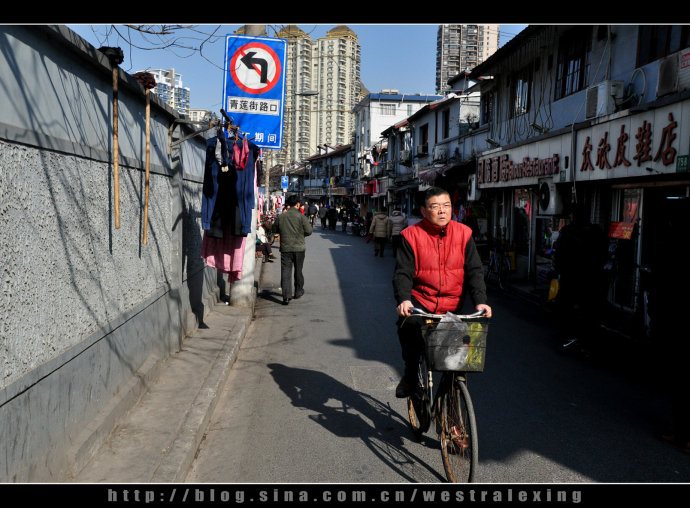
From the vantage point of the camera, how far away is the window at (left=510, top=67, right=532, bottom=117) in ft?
51.9

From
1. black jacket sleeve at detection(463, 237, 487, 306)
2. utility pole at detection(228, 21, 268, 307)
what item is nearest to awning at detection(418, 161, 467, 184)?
utility pole at detection(228, 21, 268, 307)

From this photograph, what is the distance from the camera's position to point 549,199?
1261 centimetres

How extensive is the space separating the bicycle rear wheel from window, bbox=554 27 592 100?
1049cm

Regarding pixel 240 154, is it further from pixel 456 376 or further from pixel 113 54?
pixel 456 376

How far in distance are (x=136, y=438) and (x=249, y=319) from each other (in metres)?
5.13

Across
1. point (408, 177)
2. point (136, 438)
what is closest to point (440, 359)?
point (136, 438)

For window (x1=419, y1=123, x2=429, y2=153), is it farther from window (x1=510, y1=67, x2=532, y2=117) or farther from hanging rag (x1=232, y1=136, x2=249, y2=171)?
hanging rag (x1=232, y1=136, x2=249, y2=171)

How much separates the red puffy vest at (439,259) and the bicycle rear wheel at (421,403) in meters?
0.50

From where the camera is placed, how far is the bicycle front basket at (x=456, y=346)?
3508 millimetres

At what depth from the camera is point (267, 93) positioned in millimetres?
8836

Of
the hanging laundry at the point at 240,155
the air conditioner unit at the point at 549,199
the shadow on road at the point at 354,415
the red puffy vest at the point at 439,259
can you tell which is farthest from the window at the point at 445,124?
the red puffy vest at the point at 439,259

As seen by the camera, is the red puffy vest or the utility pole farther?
the utility pole

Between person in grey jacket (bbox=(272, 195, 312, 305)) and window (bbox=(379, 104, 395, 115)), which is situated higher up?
window (bbox=(379, 104, 395, 115))

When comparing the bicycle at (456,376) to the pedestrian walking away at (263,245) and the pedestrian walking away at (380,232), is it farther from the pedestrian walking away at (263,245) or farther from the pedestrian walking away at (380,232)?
the pedestrian walking away at (380,232)
